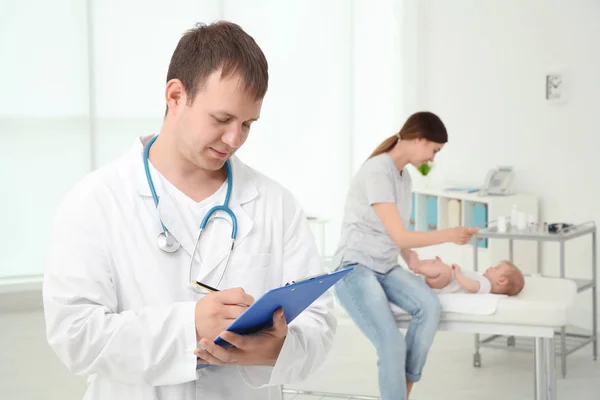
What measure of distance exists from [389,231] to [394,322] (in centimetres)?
34

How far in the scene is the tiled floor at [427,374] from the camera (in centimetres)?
357

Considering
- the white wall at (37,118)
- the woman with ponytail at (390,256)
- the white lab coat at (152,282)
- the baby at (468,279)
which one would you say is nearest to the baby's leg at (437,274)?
the baby at (468,279)

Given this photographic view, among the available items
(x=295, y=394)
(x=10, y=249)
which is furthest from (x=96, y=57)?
(x=295, y=394)

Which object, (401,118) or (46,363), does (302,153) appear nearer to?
(401,118)

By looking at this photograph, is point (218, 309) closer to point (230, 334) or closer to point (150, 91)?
point (230, 334)

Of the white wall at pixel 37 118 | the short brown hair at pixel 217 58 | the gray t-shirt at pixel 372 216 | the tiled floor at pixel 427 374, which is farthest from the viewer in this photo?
the white wall at pixel 37 118

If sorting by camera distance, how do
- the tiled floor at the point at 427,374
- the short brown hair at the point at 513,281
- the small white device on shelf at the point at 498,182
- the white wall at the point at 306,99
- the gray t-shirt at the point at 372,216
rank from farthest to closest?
the white wall at the point at 306,99 → the small white device on shelf at the point at 498,182 → the tiled floor at the point at 427,374 → the short brown hair at the point at 513,281 → the gray t-shirt at the point at 372,216

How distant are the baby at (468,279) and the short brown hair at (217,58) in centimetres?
212

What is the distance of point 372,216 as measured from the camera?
3066 millimetres

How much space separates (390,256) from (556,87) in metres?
2.20

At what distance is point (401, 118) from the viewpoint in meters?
5.56

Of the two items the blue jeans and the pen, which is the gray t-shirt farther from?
the pen

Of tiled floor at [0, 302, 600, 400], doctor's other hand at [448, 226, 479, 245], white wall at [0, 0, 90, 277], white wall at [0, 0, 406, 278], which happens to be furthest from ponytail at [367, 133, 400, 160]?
white wall at [0, 0, 90, 277]

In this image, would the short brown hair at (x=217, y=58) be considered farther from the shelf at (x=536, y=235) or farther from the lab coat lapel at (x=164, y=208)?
the shelf at (x=536, y=235)
